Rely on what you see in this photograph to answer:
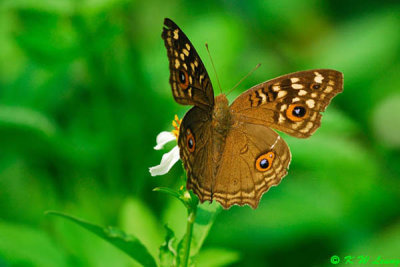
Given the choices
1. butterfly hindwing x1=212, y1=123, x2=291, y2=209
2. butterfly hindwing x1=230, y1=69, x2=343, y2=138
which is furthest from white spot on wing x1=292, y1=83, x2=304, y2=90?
butterfly hindwing x1=212, y1=123, x2=291, y2=209

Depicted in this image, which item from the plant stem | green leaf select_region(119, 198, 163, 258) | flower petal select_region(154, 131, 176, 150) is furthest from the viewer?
green leaf select_region(119, 198, 163, 258)

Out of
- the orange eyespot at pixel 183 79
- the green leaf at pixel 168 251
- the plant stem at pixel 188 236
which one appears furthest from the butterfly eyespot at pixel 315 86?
the green leaf at pixel 168 251

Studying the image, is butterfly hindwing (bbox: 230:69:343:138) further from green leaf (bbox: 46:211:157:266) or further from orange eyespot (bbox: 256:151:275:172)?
green leaf (bbox: 46:211:157:266)

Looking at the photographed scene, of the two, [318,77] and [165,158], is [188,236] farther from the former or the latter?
[318,77]

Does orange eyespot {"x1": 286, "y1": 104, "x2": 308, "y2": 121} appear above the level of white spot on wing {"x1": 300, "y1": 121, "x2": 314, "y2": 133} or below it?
above

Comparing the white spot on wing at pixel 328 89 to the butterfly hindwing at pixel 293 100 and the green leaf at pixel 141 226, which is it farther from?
the green leaf at pixel 141 226

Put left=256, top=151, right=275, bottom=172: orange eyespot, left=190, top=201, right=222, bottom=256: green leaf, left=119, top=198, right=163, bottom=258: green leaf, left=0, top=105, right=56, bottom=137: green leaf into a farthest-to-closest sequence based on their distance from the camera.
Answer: left=0, top=105, right=56, bottom=137: green leaf, left=119, top=198, right=163, bottom=258: green leaf, left=256, top=151, right=275, bottom=172: orange eyespot, left=190, top=201, right=222, bottom=256: green leaf
